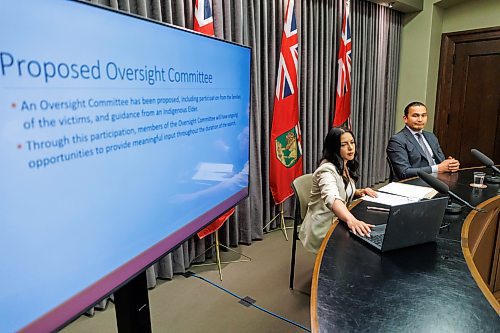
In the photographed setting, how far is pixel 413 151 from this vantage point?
2.71 metres

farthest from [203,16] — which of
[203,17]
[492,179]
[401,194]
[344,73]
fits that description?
[492,179]

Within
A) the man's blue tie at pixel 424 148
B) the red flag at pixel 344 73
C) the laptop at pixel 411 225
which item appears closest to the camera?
the laptop at pixel 411 225

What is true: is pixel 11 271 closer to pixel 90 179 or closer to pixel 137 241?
pixel 90 179

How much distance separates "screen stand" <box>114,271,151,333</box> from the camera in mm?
1069

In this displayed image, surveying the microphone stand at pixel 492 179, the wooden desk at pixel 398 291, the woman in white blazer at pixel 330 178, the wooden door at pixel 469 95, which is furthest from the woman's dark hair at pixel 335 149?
the wooden door at pixel 469 95

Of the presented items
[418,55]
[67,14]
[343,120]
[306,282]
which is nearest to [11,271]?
[67,14]

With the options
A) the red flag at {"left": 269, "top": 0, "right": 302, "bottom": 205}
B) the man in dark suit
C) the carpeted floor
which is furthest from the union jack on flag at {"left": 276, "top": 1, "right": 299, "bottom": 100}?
the carpeted floor

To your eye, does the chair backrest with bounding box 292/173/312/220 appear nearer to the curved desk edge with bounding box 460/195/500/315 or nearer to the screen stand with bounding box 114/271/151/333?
the curved desk edge with bounding box 460/195/500/315

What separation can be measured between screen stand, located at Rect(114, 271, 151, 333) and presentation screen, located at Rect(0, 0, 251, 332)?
11 cm

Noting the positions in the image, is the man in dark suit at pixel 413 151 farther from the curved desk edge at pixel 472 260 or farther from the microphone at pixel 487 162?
the curved desk edge at pixel 472 260

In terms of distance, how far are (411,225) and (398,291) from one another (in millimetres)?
322

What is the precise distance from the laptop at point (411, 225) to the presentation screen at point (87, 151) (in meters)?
0.70

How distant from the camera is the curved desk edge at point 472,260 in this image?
0.98m

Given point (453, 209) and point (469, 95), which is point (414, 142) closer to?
point (453, 209)
